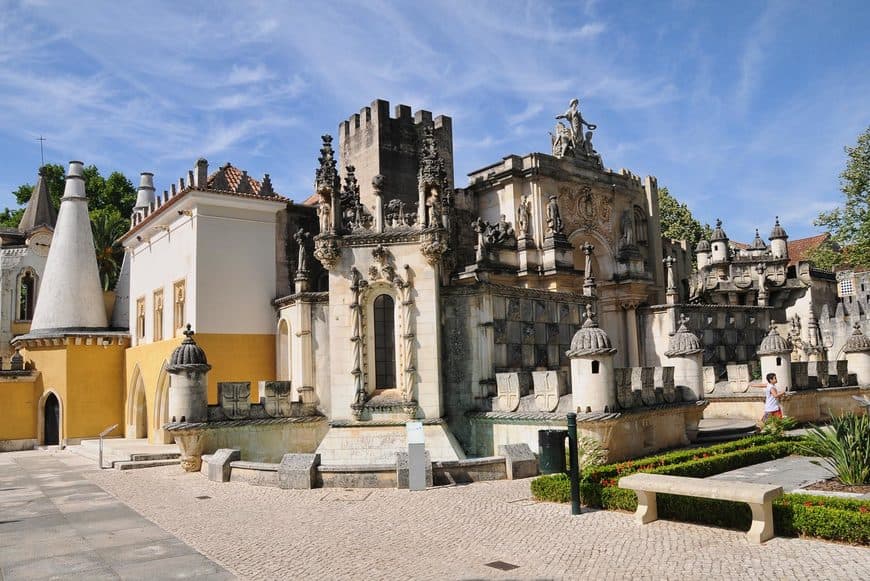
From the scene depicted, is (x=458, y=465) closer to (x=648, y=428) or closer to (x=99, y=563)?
(x=648, y=428)

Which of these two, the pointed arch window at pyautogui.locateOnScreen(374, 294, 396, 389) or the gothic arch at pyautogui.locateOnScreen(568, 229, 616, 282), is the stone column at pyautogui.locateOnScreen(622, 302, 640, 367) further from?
the pointed arch window at pyautogui.locateOnScreen(374, 294, 396, 389)

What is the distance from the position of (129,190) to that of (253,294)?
33988 mm

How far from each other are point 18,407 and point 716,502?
3170 centimetres

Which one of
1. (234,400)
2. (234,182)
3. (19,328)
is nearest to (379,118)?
(234,182)

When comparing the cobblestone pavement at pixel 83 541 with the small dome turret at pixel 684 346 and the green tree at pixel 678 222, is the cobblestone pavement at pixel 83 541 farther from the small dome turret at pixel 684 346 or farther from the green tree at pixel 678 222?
the green tree at pixel 678 222

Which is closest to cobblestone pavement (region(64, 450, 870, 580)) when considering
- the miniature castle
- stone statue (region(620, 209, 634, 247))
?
the miniature castle

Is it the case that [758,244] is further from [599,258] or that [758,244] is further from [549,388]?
[549,388]

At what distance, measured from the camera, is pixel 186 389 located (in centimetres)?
1925

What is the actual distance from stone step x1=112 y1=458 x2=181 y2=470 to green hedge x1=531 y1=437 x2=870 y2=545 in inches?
527

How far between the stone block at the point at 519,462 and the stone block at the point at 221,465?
682cm

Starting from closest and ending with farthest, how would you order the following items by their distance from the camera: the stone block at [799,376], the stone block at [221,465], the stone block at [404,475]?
1. the stone block at [404,475]
2. the stone block at [221,465]
3. the stone block at [799,376]

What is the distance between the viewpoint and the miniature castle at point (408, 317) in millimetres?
19578

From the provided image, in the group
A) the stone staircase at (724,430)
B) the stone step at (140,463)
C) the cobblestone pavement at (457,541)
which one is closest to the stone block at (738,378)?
the stone staircase at (724,430)

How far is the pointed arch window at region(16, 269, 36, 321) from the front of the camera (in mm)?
40281
